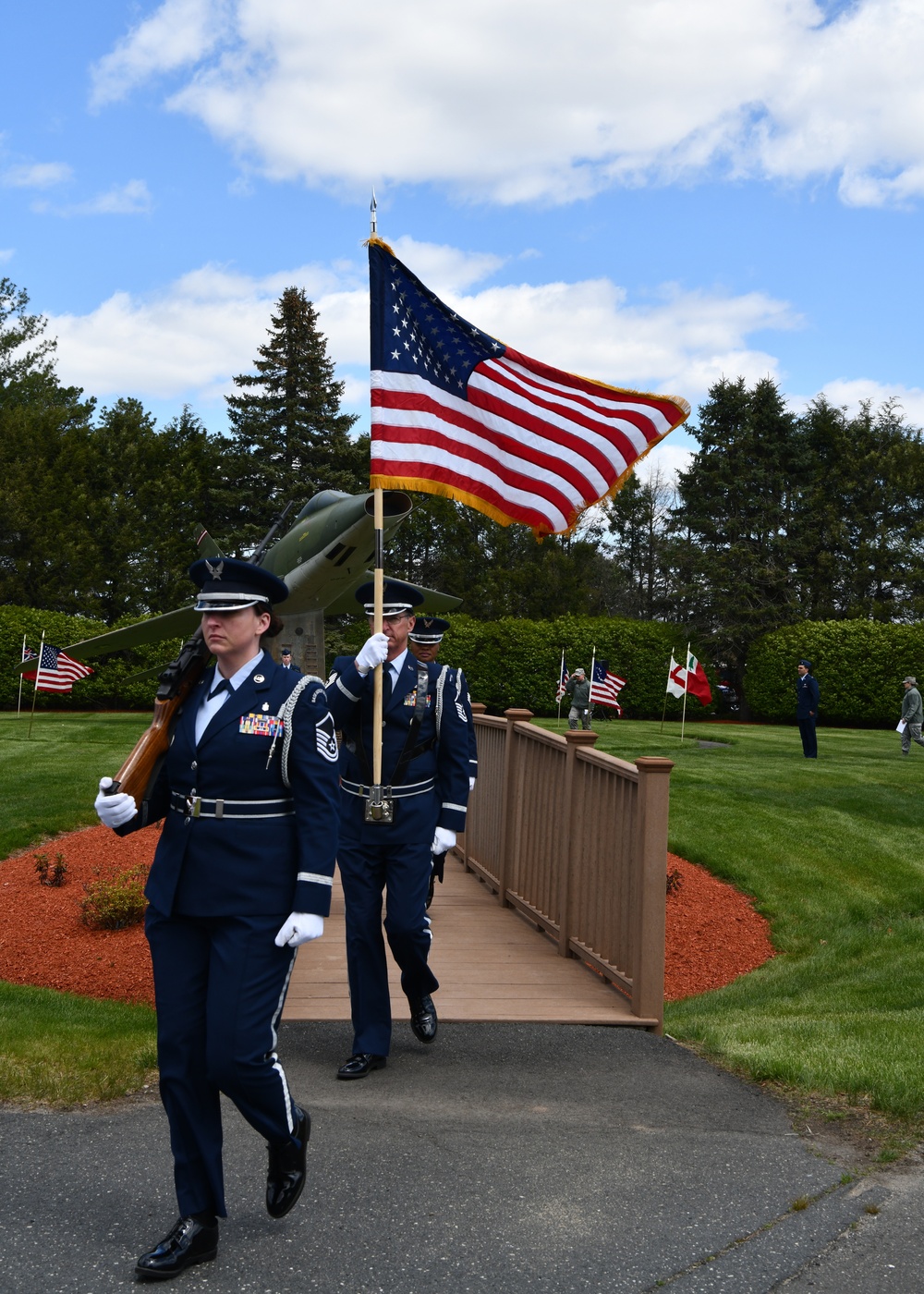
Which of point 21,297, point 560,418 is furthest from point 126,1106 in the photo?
point 21,297

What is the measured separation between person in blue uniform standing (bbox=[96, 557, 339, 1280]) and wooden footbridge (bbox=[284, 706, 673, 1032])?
236cm

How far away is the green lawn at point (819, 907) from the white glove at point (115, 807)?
3146mm

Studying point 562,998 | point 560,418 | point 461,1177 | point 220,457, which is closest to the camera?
point 461,1177

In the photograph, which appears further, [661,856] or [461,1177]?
[661,856]

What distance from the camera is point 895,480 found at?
158ft

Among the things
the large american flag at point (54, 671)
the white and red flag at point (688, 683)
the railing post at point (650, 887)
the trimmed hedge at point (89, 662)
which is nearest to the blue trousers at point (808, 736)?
the white and red flag at point (688, 683)

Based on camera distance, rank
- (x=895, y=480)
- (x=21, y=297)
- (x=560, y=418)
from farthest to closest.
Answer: (x=21, y=297), (x=895, y=480), (x=560, y=418)

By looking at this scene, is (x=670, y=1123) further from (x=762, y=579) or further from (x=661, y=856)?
(x=762, y=579)

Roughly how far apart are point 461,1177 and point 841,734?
2614 centimetres

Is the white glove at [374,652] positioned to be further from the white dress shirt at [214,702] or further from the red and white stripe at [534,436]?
the red and white stripe at [534,436]

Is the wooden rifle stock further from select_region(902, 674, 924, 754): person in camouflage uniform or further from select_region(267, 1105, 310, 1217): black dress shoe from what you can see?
select_region(902, 674, 924, 754): person in camouflage uniform

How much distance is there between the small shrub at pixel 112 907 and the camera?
8344mm

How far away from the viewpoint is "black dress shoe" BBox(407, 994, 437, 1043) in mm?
5500

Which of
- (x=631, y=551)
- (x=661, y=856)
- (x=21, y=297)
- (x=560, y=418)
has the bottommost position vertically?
(x=661, y=856)
